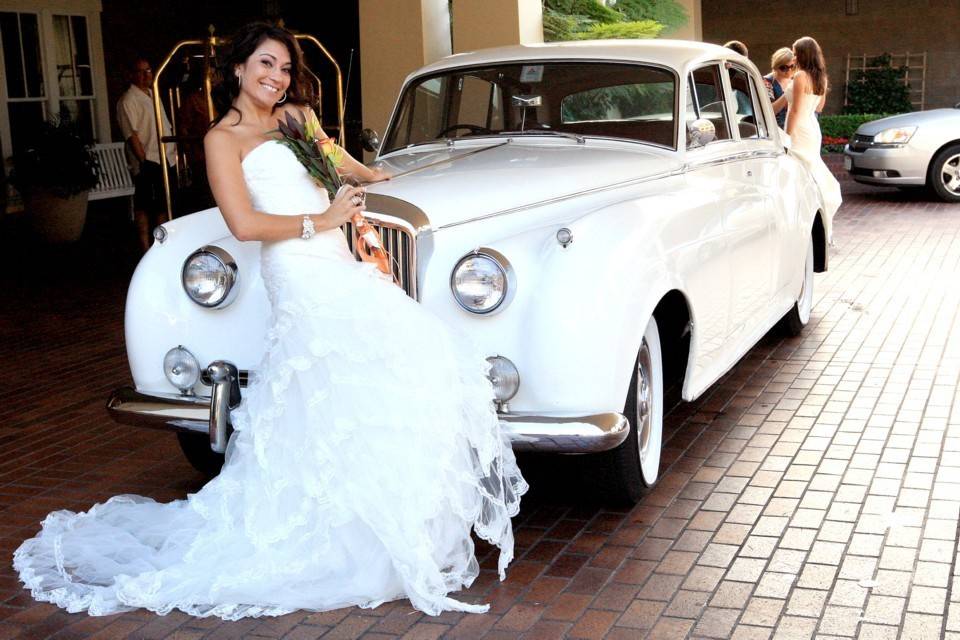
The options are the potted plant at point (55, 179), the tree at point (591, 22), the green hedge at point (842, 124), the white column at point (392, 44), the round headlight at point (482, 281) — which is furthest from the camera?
the green hedge at point (842, 124)

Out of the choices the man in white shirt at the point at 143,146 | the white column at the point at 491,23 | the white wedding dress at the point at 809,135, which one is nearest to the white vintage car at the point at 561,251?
the white column at the point at 491,23

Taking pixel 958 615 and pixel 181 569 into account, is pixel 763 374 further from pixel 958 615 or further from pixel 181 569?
pixel 181 569

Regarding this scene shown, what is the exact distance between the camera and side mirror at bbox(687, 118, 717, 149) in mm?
5492

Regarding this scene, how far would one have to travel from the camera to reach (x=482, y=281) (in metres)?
4.16

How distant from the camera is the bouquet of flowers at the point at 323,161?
4.20m

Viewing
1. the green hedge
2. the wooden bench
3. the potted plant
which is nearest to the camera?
the potted plant

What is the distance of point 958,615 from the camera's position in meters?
3.61

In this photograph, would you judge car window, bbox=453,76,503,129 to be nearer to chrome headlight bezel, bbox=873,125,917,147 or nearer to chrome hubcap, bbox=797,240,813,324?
chrome hubcap, bbox=797,240,813,324

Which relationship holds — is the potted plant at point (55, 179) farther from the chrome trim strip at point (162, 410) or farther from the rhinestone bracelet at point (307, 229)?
the rhinestone bracelet at point (307, 229)

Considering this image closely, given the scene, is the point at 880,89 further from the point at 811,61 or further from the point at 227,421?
the point at 227,421

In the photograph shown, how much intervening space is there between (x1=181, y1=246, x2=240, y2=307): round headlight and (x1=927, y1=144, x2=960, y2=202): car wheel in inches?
473

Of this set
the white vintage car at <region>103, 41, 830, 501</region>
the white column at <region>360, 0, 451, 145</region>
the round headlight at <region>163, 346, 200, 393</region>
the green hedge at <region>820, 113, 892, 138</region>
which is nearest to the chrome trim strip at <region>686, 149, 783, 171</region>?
the white vintage car at <region>103, 41, 830, 501</region>

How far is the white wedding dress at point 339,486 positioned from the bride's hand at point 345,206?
178 millimetres

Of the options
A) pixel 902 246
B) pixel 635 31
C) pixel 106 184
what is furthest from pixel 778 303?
pixel 106 184
